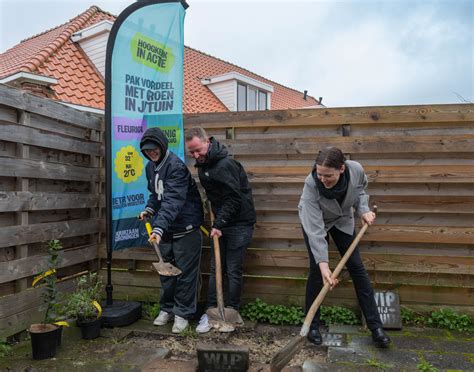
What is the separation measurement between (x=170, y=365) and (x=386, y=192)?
8.66 ft

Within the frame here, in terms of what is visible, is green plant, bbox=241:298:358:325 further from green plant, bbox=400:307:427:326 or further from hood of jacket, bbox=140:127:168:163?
hood of jacket, bbox=140:127:168:163

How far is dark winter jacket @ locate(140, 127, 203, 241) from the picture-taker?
156 inches

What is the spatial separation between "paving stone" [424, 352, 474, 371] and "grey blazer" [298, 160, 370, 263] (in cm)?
116

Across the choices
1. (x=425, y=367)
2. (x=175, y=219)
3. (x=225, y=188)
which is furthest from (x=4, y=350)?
(x=425, y=367)

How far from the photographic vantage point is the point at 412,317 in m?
4.21

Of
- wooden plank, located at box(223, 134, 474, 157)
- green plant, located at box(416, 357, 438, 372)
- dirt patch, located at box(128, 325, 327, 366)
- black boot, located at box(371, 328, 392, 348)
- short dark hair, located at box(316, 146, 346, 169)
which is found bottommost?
dirt patch, located at box(128, 325, 327, 366)

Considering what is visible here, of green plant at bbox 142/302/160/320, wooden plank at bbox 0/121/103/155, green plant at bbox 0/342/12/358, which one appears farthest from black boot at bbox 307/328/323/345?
wooden plank at bbox 0/121/103/155

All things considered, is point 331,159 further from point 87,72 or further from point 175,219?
point 87,72

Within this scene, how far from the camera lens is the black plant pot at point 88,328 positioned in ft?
12.7

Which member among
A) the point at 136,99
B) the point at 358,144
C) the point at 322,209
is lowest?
the point at 322,209

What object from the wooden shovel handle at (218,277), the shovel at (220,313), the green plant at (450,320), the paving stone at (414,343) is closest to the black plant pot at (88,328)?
the shovel at (220,313)

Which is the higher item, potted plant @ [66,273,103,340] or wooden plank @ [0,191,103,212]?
wooden plank @ [0,191,103,212]

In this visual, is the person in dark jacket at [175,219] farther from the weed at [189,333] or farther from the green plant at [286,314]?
the green plant at [286,314]

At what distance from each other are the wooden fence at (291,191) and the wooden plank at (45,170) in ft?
0.04
